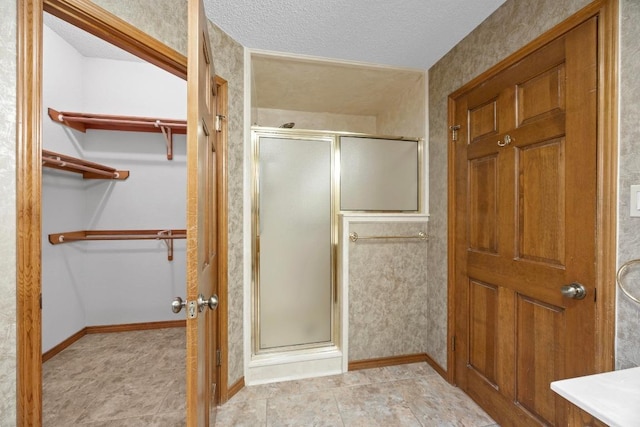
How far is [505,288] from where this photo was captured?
5.10 ft

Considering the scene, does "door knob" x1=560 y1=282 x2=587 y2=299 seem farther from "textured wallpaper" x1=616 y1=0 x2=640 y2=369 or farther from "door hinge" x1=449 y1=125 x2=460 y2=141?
"door hinge" x1=449 y1=125 x2=460 y2=141

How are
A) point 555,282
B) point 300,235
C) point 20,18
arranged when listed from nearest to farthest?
point 20,18, point 555,282, point 300,235

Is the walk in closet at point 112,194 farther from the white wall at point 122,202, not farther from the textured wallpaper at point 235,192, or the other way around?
the textured wallpaper at point 235,192

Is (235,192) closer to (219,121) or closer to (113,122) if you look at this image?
(219,121)

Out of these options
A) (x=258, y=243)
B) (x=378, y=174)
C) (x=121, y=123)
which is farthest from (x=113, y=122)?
(x=378, y=174)

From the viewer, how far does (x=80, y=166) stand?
7.20 ft

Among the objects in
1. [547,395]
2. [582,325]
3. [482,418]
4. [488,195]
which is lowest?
[482,418]

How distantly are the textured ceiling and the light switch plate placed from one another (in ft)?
3.83

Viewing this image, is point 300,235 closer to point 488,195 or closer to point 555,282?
point 488,195

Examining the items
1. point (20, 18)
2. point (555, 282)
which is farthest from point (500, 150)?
point (20, 18)

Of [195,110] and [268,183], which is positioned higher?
[195,110]

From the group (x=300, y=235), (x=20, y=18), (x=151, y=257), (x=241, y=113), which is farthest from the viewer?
(x=151, y=257)

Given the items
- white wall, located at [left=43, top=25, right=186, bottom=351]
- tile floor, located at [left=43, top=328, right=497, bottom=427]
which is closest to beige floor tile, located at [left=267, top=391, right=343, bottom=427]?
tile floor, located at [left=43, top=328, right=497, bottom=427]

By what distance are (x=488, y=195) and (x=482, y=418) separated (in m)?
1.31
